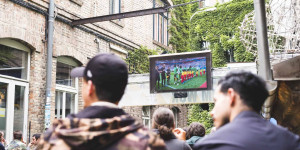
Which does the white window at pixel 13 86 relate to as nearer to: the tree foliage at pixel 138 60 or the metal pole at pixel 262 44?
the tree foliage at pixel 138 60

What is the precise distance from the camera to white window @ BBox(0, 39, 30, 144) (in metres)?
9.19

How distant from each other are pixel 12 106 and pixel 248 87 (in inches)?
328

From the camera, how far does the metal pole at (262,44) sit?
4090 millimetres

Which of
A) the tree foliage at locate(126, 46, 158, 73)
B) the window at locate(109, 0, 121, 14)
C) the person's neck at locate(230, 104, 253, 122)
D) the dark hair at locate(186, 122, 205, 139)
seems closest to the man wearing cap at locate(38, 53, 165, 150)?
the person's neck at locate(230, 104, 253, 122)

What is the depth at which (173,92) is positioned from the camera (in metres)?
11.0

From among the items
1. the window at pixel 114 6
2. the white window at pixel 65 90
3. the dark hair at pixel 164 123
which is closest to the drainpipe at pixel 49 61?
the white window at pixel 65 90

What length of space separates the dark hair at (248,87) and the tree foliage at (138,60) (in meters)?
12.5

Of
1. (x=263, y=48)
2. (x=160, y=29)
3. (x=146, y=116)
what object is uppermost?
(x=160, y=29)

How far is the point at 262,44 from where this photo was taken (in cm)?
412

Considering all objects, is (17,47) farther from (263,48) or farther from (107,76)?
(107,76)

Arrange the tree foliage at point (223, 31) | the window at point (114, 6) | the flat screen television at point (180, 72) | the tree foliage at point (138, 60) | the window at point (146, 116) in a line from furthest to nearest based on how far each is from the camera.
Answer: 1. the tree foliage at point (223, 31)
2. the window at point (146, 116)
3. the tree foliage at point (138, 60)
4. the window at point (114, 6)
5. the flat screen television at point (180, 72)

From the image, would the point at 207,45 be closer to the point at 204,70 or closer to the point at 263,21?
the point at 204,70

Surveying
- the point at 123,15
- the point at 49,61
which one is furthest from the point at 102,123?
the point at 123,15

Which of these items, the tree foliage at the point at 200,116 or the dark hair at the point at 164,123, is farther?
the tree foliage at the point at 200,116
